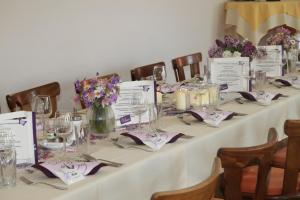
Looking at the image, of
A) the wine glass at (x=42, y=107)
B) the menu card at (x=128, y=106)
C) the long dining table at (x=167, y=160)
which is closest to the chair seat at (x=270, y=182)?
the long dining table at (x=167, y=160)

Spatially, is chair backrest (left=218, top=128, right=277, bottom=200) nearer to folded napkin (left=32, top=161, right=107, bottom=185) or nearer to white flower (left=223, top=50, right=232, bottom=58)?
folded napkin (left=32, top=161, right=107, bottom=185)

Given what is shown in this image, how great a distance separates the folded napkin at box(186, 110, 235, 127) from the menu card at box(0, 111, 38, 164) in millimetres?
861

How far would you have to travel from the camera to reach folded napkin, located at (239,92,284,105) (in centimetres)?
282

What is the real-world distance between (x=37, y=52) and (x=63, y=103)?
501 millimetres

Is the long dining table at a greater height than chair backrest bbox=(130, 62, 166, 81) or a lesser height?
lesser

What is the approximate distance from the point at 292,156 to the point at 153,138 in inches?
24.7

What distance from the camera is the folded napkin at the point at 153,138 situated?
2.10 metres

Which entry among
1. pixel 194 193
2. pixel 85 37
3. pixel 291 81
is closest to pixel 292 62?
pixel 291 81

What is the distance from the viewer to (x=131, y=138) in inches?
86.0

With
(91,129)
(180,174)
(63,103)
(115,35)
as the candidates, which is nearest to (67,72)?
(63,103)

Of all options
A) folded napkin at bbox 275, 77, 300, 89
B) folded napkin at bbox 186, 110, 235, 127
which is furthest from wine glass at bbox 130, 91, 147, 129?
folded napkin at bbox 275, 77, 300, 89

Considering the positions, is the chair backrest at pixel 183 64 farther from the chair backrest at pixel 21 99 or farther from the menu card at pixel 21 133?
the menu card at pixel 21 133

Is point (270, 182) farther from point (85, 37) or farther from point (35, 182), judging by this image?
point (85, 37)

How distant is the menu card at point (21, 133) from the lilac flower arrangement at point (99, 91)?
0.36 m
